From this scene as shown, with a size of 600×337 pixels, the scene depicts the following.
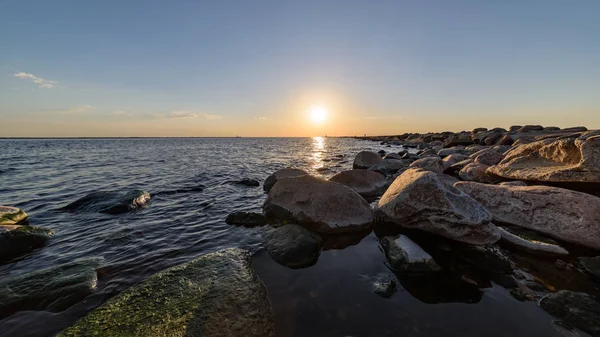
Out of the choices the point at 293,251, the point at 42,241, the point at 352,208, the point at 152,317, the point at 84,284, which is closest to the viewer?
the point at 152,317

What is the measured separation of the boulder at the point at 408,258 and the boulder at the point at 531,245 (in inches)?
89.0

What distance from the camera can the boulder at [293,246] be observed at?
5395 mm

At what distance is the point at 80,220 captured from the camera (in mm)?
8242

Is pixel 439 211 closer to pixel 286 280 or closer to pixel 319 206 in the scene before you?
pixel 319 206

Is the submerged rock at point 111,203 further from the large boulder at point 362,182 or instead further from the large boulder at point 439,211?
the large boulder at point 439,211

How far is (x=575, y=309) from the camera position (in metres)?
3.61

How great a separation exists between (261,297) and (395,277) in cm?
254

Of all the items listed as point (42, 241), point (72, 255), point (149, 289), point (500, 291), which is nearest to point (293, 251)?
point (149, 289)

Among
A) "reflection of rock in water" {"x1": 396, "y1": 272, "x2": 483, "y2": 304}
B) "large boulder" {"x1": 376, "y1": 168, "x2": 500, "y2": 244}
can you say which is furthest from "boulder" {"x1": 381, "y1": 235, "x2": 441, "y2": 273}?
"large boulder" {"x1": 376, "y1": 168, "x2": 500, "y2": 244}

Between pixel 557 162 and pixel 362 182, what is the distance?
6.38 metres

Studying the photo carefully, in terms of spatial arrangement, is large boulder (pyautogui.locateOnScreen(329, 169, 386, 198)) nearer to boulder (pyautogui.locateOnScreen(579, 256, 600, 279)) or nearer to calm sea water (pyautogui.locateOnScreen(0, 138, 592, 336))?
→ calm sea water (pyautogui.locateOnScreen(0, 138, 592, 336))

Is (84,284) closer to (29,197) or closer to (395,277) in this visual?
(395,277)

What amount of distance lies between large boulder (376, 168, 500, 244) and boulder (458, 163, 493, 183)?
6.22 meters

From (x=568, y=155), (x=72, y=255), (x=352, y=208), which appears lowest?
(x=72, y=255)
